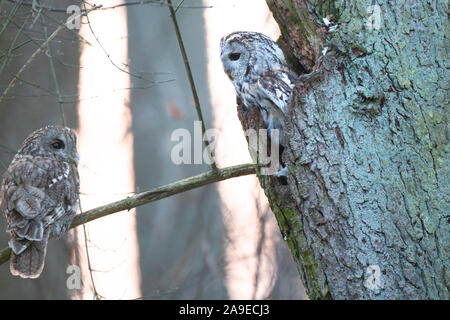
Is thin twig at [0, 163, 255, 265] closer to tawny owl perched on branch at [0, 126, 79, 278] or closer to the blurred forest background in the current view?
tawny owl perched on branch at [0, 126, 79, 278]

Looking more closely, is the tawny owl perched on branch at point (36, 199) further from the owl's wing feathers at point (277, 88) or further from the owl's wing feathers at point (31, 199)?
→ the owl's wing feathers at point (277, 88)

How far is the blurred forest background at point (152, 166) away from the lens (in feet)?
16.4

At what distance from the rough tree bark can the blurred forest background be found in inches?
106

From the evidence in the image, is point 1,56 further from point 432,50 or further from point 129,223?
point 129,223

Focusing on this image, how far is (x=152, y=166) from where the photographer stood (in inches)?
283

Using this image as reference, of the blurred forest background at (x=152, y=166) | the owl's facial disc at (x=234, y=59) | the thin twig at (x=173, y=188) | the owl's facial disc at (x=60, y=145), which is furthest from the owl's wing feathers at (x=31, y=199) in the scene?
the owl's facial disc at (x=234, y=59)

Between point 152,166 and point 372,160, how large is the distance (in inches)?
210

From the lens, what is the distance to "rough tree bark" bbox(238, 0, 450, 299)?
2010 millimetres

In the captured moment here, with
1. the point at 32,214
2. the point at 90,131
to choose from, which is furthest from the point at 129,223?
the point at 32,214

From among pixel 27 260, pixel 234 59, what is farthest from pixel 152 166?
pixel 27 260

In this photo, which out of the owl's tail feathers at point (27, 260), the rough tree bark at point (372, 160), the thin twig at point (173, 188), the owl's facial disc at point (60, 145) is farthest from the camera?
the owl's facial disc at point (60, 145)

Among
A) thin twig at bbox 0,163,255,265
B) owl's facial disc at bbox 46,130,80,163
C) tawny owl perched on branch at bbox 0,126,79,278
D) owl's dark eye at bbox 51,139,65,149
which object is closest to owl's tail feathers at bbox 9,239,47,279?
tawny owl perched on branch at bbox 0,126,79,278

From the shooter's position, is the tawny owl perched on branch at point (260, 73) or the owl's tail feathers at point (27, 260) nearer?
the tawny owl perched on branch at point (260, 73)

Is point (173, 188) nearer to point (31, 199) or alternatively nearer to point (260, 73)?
point (260, 73)
